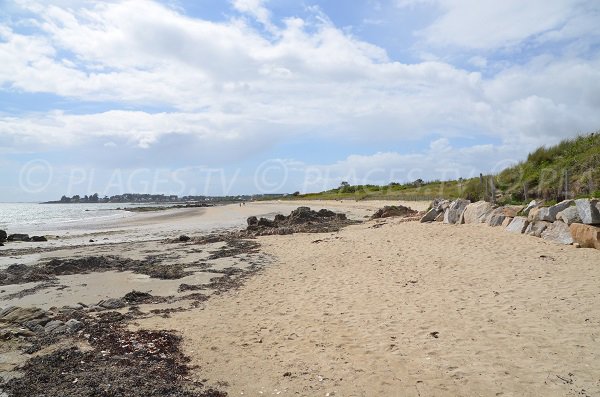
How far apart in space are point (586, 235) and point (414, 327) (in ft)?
23.2

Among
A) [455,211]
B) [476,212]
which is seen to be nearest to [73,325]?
[476,212]

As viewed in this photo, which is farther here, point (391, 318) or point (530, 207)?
point (530, 207)

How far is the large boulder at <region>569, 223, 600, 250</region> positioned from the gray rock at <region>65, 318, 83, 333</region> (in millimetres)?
11646

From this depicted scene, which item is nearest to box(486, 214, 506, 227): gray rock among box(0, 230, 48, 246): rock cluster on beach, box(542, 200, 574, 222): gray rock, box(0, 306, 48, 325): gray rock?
box(542, 200, 574, 222): gray rock

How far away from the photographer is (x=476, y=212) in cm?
1719

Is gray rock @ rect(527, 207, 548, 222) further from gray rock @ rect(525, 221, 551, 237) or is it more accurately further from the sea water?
the sea water

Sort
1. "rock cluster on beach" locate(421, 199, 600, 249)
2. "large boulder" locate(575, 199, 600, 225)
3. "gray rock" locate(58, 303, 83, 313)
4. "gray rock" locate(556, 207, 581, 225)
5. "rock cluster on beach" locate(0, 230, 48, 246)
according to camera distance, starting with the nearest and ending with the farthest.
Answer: "gray rock" locate(58, 303, 83, 313) < "large boulder" locate(575, 199, 600, 225) < "rock cluster on beach" locate(421, 199, 600, 249) < "gray rock" locate(556, 207, 581, 225) < "rock cluster on beach" locate(0, 230, 48, 246)

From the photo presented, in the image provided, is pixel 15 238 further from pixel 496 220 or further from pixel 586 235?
pixel 586 235

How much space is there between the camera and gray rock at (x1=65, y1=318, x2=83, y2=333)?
22.9 ft

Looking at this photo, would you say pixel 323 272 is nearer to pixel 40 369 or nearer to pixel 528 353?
pixel 528 353

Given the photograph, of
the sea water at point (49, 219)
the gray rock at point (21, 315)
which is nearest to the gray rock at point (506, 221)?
the gray rock at point (21, 315)

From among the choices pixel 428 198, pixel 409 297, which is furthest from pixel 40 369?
pixel 428 198

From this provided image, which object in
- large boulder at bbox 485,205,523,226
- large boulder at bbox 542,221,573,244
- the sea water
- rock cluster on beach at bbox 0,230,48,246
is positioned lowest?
the sea water

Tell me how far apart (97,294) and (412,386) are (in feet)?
26.2
